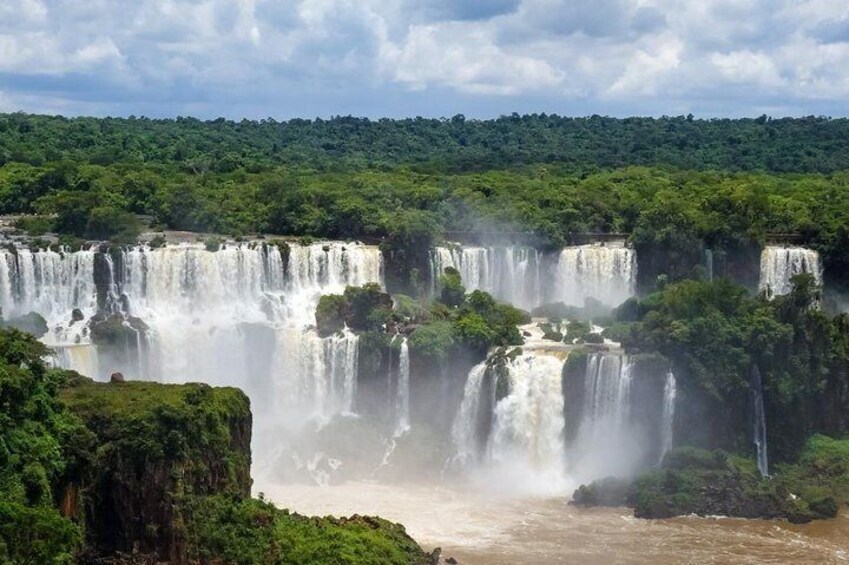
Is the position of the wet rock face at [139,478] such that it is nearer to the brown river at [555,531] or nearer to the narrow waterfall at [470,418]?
the brown river at [555,531]

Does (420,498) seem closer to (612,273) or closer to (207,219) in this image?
(612,273)

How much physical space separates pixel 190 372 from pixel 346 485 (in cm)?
860

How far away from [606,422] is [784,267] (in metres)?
14.1

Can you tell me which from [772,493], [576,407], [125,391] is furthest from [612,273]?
[125,391]

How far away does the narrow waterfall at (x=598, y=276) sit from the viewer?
5278 cm

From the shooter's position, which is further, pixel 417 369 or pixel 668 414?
pixel 417 369

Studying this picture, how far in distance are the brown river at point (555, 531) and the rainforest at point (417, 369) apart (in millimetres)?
124

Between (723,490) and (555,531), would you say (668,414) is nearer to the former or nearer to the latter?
(723,490)

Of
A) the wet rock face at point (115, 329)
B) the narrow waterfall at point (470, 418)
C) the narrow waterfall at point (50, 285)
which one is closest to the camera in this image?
the narrow waterfall at point (470, 418)

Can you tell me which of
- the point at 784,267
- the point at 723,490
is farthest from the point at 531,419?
the point at 784,267

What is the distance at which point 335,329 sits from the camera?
1811 inches

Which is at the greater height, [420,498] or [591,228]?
[591,228]

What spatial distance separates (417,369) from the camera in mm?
44062

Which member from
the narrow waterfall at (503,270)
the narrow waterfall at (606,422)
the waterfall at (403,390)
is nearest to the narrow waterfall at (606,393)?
the narrow waterfall at (606,422)
